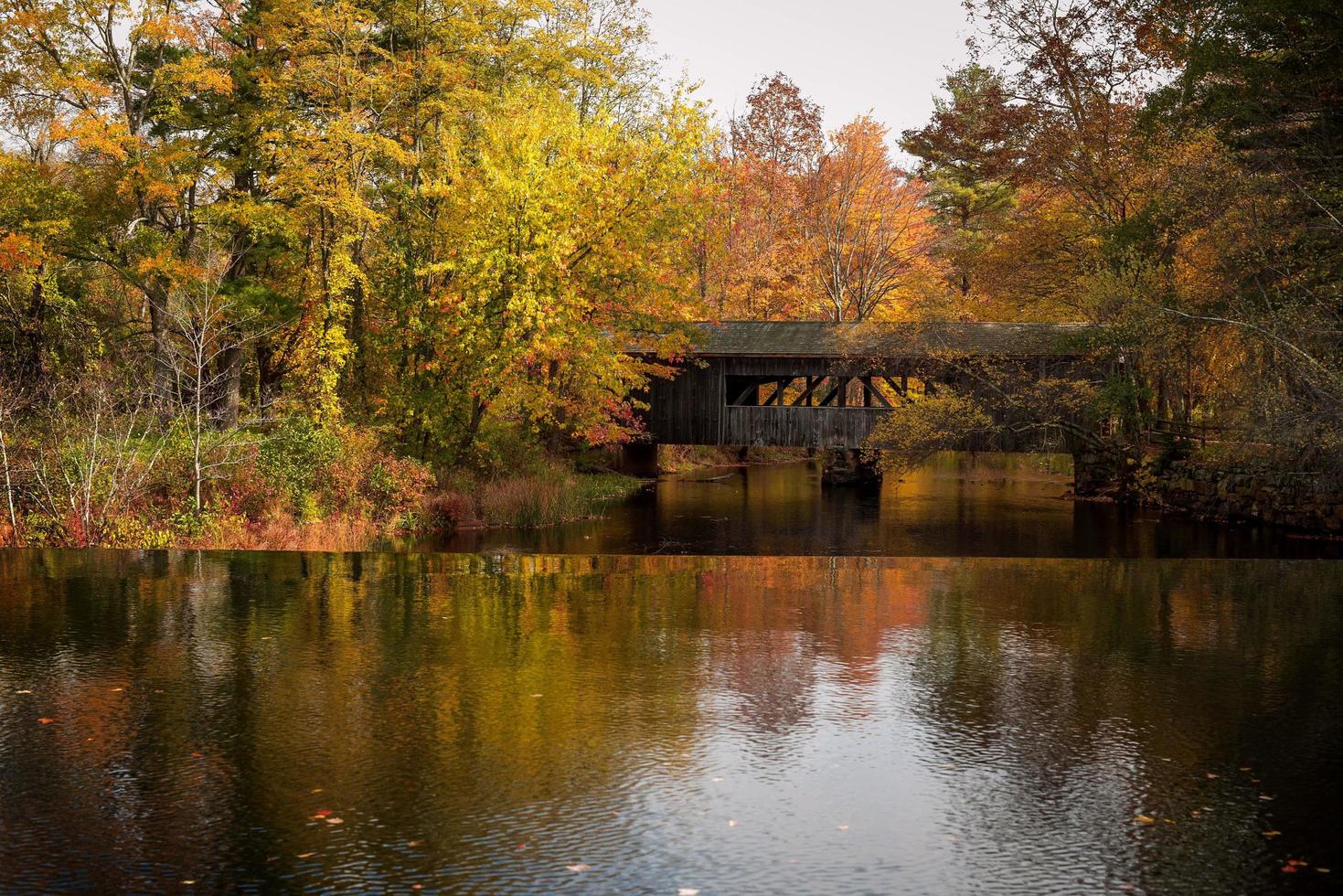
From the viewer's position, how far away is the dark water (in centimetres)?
2286

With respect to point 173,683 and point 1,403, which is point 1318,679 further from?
point 1,403

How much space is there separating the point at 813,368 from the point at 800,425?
1.73m

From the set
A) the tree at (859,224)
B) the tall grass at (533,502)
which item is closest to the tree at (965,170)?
the tree at (859,224)

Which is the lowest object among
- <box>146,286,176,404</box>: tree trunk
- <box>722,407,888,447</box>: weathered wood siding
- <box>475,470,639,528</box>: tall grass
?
<box>475,470,639,528</box>: tall grass

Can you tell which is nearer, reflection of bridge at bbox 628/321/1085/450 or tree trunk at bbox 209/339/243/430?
tree trunk at bbox 209/339/243/430

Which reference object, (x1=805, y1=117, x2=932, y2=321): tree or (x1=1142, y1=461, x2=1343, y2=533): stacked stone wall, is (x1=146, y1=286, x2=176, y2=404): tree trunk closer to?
(x1=1142, y1=461, x2=1343, y2=533): stacked stone wall

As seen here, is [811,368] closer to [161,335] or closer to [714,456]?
[714,456]

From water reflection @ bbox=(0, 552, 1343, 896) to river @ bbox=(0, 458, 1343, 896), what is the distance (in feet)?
0.09

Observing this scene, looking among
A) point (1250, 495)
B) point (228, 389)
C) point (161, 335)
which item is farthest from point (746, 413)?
point (161, 335)

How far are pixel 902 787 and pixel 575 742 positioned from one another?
200 cm

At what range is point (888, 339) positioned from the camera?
106 feet

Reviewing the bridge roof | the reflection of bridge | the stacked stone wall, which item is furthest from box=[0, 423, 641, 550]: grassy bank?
the stacked stone wall

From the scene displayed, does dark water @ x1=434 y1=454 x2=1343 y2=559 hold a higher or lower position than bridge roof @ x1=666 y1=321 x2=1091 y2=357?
lower

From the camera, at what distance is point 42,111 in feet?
83.0
